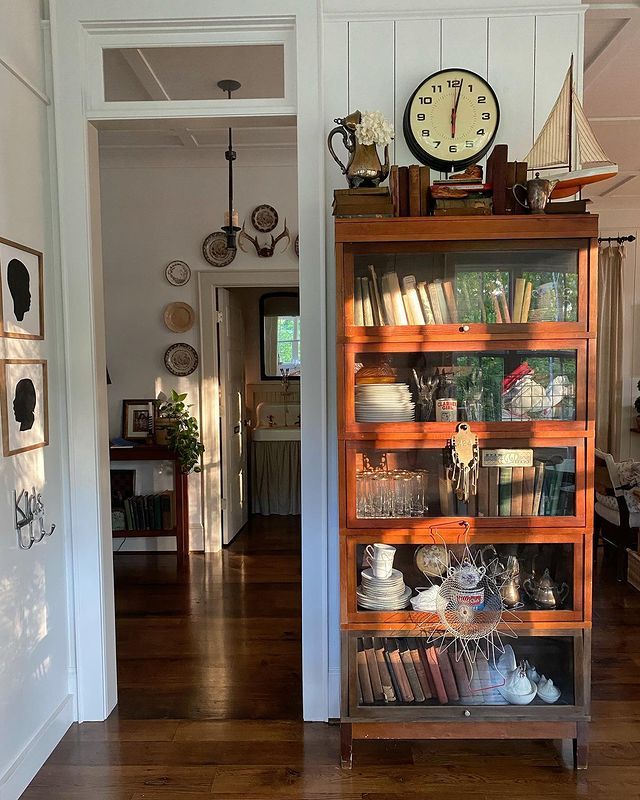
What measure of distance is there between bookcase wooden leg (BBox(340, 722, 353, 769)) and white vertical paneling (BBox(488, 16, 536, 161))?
2314 millimetres

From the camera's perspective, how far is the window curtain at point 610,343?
6.23m

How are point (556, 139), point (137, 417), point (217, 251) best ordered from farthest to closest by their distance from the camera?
point (137, 417) < point (217, 251) < point (556, 139)

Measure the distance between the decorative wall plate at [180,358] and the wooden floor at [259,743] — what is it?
1.95 m

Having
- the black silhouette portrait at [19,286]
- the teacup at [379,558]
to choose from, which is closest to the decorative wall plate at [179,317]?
the black silhouette portrait at [19,286]

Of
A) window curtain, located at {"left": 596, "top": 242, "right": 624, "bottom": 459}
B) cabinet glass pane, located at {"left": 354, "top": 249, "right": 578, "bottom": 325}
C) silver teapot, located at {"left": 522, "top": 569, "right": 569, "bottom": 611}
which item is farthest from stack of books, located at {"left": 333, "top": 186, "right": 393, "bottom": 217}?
window curtain, located at {"left": 596, "top": 242, "right": 624, "bottom": 459}

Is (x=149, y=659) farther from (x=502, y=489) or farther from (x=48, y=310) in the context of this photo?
(x=502, y=489)

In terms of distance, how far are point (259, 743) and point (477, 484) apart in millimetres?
1357

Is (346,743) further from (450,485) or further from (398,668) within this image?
(450,485)

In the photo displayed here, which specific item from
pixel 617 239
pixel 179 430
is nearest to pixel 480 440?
pixel 179 430

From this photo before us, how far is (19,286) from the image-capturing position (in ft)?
7.45

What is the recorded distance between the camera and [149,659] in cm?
318

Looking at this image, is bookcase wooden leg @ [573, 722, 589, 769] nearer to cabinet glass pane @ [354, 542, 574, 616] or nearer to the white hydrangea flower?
cabinet glass pane @ [354, 542, 574, 616]

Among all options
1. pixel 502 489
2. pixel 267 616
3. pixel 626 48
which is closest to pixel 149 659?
pixel 267 616

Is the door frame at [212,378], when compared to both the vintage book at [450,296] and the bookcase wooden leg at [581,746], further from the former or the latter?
the bookcase wooden leg at [581,746]
